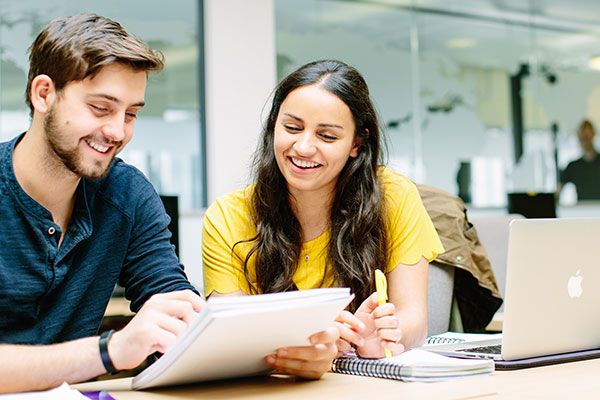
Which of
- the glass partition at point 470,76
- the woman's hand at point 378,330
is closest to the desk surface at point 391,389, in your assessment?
the woman's hand at point 378,330

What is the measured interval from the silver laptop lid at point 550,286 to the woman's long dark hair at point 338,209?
0.49 meters

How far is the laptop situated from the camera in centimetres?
158

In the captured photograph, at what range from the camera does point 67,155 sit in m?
1.64

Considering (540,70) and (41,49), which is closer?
(41,49)

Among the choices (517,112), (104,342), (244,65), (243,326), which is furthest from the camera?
(517,112)

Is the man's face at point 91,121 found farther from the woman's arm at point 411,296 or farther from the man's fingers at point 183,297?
the woman's arm at point 411,296

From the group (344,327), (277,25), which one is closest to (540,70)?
(277,25)

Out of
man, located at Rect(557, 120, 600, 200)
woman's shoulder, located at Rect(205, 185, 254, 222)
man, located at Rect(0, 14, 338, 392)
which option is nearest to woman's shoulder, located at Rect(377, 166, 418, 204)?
woman's shoulder, located at Rect(205, 185, 254, 222)

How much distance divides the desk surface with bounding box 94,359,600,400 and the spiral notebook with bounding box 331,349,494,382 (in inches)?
0.7

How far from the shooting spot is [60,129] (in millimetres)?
1643

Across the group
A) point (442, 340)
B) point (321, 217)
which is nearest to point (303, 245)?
point (321, 217)

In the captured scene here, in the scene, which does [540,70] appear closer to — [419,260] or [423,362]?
[419,260]

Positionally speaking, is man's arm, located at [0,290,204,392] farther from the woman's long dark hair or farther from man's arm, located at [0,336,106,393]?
the woman's long dark hair

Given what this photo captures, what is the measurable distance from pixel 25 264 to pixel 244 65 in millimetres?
3482
